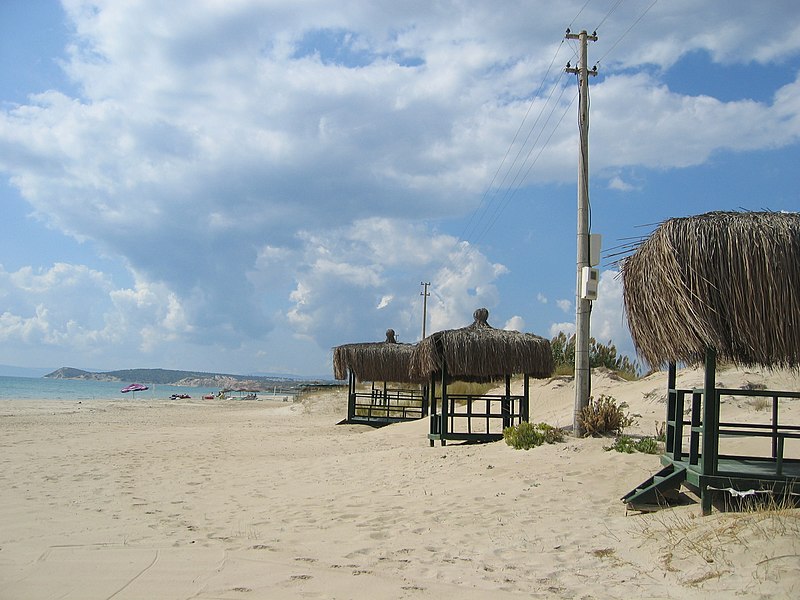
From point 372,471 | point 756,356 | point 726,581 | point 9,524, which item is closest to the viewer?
point 726,581

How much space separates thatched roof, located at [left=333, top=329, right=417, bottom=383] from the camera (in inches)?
842

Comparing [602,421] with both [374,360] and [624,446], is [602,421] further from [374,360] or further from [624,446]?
[374,360]

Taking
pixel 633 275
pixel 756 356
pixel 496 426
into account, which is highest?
pixel 633 275

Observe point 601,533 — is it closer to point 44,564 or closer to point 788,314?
point 788,314

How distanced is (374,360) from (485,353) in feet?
25.7

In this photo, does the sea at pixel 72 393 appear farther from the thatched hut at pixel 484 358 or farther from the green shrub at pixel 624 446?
the green shrub at pixel 624 446

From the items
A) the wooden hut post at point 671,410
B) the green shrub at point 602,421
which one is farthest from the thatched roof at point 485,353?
the wooden hut post at point 671,410

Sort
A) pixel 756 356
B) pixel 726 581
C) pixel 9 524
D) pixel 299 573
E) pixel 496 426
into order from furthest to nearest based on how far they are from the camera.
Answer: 1. pixel 496 426
2. pixel 9 524
3. pixel 756 356
4. pixel 299 573
5. pixel 726 581

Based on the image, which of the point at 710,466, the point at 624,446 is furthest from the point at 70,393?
the point at 710,466

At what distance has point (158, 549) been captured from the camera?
625 centimetres

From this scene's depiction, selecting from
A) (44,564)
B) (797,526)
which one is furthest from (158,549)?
(797,526)

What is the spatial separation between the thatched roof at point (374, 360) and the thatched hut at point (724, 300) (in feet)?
47.7

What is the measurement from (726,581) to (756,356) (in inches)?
105

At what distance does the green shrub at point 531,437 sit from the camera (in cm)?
1049
